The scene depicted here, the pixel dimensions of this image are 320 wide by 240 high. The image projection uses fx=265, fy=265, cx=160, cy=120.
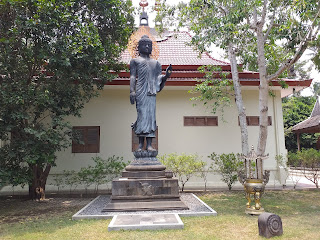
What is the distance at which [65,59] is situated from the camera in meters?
6.28

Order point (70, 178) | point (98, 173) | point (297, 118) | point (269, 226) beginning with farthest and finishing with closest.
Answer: point (297, 118), point (70, 178), point (98, 173), point (269, 226)

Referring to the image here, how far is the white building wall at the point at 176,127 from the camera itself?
9969 millimetres

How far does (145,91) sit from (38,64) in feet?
9.48

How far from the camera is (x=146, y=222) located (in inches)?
184

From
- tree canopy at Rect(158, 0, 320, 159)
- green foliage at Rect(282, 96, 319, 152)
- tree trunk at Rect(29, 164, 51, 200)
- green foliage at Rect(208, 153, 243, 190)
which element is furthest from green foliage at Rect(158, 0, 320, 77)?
green foliage at Rect(282, 96, 319, 152)

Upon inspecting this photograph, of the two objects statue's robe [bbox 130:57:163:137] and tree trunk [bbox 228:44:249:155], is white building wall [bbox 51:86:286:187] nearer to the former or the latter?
tree trunk [bbox 228:44:249:155]

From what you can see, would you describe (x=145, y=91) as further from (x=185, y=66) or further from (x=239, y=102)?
(x=185, y=66)

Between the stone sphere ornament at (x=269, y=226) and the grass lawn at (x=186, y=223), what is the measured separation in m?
0.10

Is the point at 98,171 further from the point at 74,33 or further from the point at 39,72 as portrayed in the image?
the point at 74,33

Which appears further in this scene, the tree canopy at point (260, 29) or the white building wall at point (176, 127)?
the white building wall at point (176, 127)

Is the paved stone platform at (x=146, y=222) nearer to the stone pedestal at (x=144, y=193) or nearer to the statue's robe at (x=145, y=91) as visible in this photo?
the stone pedestal at (x=144, y=193)

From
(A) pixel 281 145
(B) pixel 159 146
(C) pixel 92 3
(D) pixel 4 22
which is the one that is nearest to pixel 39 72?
(D) pixel 4 22

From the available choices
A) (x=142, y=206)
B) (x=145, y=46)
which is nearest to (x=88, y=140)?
(x=145, y=46)

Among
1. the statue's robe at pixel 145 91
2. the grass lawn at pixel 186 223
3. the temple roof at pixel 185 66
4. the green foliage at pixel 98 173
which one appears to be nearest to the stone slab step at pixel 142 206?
the grass lawn at pixel 186 223
